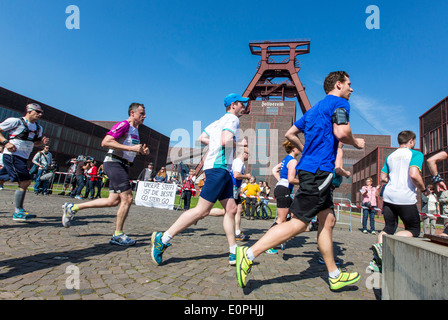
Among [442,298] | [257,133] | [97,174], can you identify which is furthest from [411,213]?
[257,133]

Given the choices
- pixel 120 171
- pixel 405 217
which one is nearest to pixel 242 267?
pixel 405 217

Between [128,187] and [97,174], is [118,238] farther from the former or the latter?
[97,174]

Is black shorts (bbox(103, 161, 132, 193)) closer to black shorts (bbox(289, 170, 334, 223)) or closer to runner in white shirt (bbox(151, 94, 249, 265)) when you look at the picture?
runner in white shirt (bbox(151, 94, 249, 265))

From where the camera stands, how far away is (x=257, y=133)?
155 feet

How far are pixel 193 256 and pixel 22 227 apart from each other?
9.94 feet

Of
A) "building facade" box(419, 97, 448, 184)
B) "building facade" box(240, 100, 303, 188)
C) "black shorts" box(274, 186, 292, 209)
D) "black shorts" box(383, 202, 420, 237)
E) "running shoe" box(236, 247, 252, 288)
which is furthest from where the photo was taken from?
"building facade" box(240, 100, 303, 188)

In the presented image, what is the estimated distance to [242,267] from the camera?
2178 millimetres

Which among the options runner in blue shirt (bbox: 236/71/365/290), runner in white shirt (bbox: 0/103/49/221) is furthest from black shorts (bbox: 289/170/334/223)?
runner in white shirt (bbox: 0/103/49/221)

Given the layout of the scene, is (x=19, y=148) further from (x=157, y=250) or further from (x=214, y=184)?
(x=214, y=184)

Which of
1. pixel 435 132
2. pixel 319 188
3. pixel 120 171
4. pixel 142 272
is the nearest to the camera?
pixel 319 188

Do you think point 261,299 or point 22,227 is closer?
point 261,299

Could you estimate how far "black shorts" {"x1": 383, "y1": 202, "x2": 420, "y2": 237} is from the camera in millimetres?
3107

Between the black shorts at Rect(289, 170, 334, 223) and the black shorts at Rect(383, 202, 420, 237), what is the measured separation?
151 centimetres

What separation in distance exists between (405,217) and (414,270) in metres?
1.96
